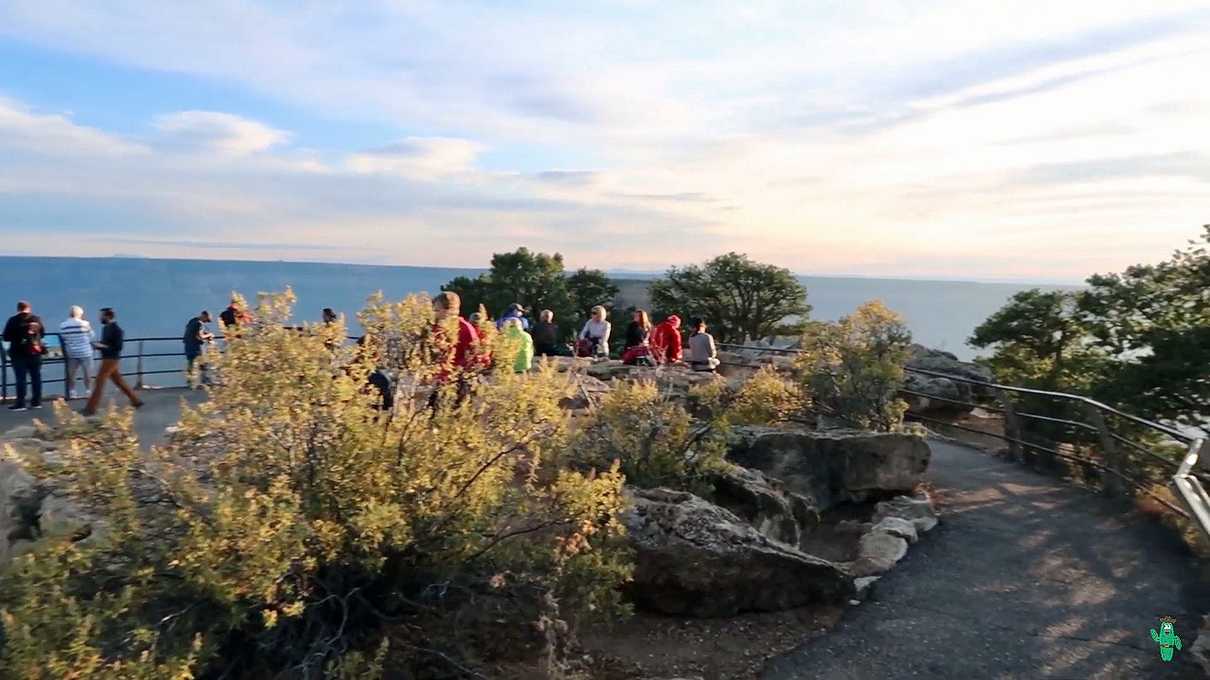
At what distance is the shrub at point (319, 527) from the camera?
10.1ft

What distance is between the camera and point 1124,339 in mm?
20719

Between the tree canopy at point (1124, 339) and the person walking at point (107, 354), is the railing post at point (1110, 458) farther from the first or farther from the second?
the person walking at point (107, 354)

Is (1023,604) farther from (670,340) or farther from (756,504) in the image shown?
(670,340)

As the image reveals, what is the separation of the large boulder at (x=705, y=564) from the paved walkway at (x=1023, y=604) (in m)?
0.43

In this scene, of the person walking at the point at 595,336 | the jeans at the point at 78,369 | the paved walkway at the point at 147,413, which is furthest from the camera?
the person walking at the point at 595,336

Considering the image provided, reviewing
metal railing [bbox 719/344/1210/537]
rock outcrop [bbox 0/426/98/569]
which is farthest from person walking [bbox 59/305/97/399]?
metal railing [bbox 719/344/1210/537]

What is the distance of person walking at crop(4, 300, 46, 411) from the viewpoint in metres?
11.1

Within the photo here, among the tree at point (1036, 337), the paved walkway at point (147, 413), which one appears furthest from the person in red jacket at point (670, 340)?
the tree at point (1036, 337)

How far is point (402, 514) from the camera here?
3732mm

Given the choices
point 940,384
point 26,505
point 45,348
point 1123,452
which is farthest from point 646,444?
point 940,384

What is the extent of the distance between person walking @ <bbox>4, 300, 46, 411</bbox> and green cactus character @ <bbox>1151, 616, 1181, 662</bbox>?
12714mm

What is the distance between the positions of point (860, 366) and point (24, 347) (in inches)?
430

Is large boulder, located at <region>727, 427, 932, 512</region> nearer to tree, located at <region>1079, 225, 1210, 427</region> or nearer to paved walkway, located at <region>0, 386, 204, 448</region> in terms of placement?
paved walkway, located at <region>0, 386, 204, 448</region>

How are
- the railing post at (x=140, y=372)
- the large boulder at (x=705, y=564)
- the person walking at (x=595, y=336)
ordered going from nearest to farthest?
the large boulder at (x=705, y=564) < the railing post at (x=140, y=372) < the person walking at (x=595, y=336)
